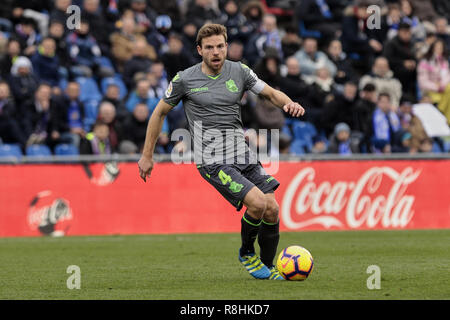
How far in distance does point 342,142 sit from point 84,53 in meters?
5.71

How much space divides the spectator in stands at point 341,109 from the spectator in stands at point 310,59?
4.66 feet

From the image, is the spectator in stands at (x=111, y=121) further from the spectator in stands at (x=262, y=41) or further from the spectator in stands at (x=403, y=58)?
the spectator in stands at (x=403, y=58)

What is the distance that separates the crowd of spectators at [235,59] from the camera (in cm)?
1734

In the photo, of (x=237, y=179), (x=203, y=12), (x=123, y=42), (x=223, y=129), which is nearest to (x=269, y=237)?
(x=237, y=179)

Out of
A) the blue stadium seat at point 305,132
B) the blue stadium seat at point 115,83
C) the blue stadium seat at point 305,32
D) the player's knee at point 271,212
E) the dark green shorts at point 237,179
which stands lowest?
the player's knee at point 271,212

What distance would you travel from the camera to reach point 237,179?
8.84 meters

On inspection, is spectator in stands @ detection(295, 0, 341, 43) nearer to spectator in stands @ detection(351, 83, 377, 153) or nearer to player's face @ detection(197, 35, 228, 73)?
spectator in stands @ detection(351, 83, 377, 153)

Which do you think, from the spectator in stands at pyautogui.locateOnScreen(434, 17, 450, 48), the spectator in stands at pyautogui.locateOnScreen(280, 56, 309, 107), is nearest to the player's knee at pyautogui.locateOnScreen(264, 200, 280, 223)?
the spectator in stands at pyautogui.locateOnScreen(280, 56, 309, 107)

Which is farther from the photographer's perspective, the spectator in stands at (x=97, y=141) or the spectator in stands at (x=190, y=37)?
the spectator in stands at (x=190, y=37)

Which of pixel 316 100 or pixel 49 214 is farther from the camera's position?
pixel 316 100

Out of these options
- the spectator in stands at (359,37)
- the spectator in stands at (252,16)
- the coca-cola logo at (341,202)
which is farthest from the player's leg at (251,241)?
the spectator in stands at (359,37)

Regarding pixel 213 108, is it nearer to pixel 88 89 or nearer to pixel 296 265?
pixel 296 265

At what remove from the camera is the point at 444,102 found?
2020 cm
